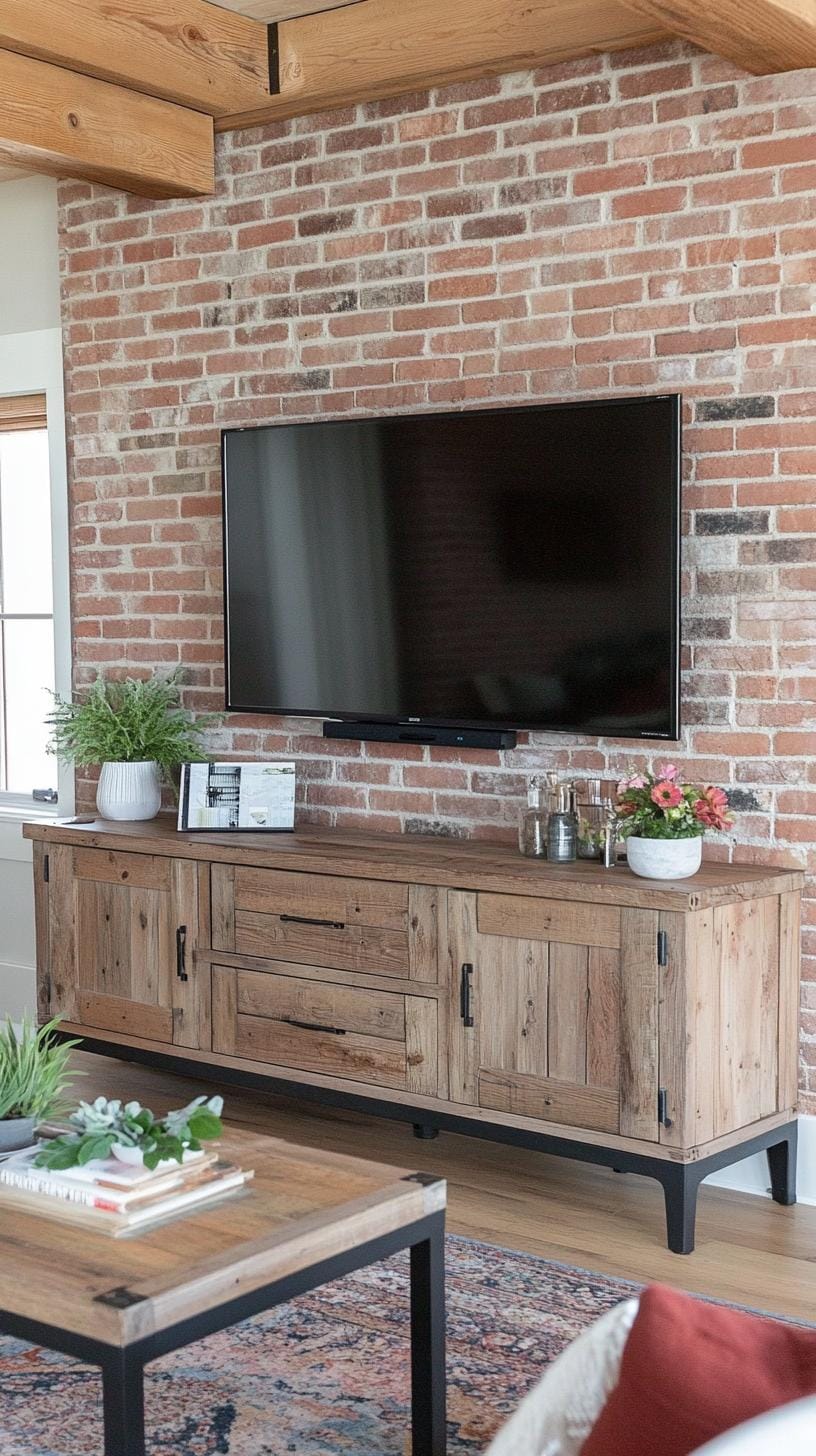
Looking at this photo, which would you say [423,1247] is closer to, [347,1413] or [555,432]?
[347,1413]


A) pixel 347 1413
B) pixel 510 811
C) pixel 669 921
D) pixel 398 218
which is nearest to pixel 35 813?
pixel 510 811

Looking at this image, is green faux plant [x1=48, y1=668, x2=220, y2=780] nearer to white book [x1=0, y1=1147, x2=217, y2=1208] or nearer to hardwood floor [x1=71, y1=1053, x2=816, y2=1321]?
hardwood floor [x1=71, y1=1053, x2=816, y2=1321]

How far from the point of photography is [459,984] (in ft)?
11.7

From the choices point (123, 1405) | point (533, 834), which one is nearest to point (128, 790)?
point (533, 834)

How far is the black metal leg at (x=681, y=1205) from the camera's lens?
3.19 meters

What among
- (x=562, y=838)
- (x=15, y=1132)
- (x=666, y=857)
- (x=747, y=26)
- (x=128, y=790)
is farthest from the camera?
(x=128, y=790)

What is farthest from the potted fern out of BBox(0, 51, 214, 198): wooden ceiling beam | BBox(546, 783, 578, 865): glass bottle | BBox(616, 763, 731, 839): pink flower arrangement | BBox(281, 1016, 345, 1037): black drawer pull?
BBox(616, 763, 731, 839): pink flower arrangement

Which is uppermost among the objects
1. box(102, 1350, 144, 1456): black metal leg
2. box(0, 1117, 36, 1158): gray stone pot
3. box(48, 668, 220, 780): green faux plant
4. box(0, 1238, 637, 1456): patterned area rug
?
box(48, 668, 220, 780): green faux plant

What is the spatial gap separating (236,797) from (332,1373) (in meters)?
1.83

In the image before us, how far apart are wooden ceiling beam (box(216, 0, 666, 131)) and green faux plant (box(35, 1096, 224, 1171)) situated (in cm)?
252

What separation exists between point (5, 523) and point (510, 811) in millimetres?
2370

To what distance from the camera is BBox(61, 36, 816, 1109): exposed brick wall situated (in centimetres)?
351

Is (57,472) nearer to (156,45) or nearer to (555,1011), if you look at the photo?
(156,45)

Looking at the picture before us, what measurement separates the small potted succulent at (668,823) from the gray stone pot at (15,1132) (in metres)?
1.46
